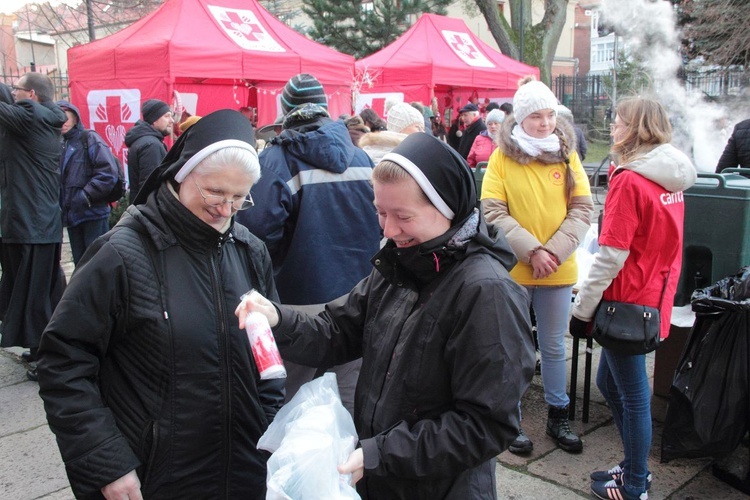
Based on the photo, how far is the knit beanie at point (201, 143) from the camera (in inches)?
75.6

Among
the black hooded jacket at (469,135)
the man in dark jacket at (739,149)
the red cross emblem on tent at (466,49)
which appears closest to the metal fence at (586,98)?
the red cross emblem on tent at (466,49)

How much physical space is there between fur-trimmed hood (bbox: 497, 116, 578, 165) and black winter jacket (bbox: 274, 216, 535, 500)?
1.95 meters

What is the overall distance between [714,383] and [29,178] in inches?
179

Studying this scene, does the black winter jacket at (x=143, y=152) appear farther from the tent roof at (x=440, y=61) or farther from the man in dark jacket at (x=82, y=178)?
the tent roof at (x=440, y=61)

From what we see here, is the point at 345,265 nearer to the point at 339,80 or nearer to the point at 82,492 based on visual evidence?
the point at 82,492

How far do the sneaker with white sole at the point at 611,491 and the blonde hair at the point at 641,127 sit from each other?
1.56 metres

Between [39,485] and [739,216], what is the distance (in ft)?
13.1

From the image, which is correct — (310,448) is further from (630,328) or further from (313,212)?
(630,328)

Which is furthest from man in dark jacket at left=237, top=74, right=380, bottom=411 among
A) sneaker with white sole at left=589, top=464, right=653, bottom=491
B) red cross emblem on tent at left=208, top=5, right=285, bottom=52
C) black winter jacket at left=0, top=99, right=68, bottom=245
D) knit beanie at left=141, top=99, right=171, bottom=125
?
red cross emblem on tent at left=208, top=5, right=285, bottom=52

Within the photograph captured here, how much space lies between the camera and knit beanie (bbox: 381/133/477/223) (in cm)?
168

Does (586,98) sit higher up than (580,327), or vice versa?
(586,98)

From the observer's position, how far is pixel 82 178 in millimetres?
5727

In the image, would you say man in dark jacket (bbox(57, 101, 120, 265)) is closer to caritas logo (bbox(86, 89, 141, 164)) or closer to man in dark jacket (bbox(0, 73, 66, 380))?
man in dark jacket (bbox(0, 73, 66, 380))

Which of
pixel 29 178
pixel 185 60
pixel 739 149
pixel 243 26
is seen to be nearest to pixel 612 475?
pixel 739 149
